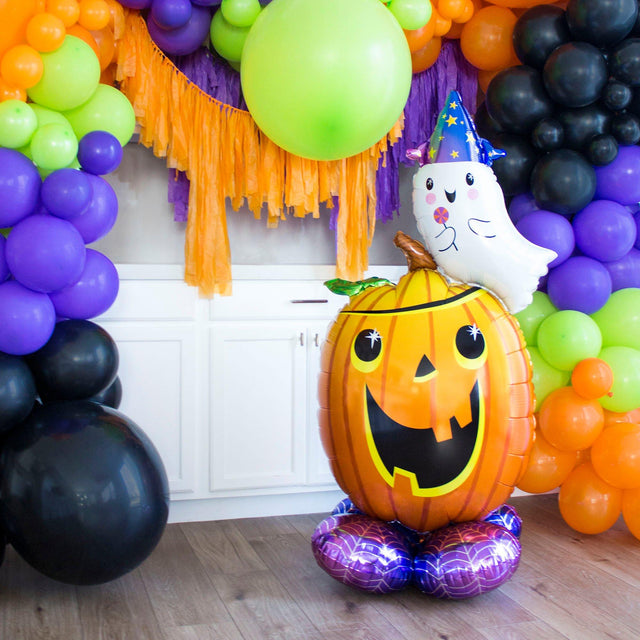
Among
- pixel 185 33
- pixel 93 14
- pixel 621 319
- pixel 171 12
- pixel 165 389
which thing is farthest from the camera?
pixel 165 389

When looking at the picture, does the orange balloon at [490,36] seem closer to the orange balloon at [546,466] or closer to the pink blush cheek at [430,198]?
the pink blush cheek at [430,198]

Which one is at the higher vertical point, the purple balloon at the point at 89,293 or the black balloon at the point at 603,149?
the black balloon at the point at 603,149

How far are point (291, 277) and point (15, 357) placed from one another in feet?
3.37

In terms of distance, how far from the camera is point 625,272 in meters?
2.49

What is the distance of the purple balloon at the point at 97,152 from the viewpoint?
1966 millimetres

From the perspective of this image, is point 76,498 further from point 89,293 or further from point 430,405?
point 430,405

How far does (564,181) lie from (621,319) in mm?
475

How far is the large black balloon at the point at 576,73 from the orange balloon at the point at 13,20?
58.1 inches

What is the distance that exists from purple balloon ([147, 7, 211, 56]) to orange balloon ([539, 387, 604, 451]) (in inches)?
61.7

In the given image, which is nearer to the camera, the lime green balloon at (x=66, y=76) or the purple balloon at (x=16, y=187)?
the purple balloon at (x=16, y=187)

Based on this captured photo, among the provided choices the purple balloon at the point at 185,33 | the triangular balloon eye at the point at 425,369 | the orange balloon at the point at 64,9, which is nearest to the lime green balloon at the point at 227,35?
the purple balloon at the point at 185,33

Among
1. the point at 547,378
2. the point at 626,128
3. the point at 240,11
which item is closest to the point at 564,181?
the point at 626,128

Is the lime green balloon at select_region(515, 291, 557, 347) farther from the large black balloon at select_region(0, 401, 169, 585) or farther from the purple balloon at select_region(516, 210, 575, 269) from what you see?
the large black balloon at select_region(0, 401, 169, 585)

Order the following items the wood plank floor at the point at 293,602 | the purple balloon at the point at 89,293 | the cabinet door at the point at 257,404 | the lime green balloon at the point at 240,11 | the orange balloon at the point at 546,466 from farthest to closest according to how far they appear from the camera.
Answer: the cabinet door at the point at 257,404
the orange balloon at the point at 546,466
the lime green balloon at the point at 240,11
the purple balloon at the point at 89,293
the wood plank floor at the point at 293,602
